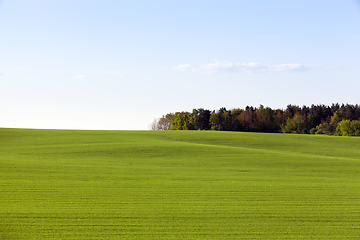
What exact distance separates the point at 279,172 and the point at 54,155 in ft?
55.2

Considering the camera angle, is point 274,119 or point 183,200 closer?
point 183,200

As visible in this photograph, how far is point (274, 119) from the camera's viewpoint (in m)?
75.1

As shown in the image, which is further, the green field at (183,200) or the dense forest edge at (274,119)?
the dense forest edge at (274,119)

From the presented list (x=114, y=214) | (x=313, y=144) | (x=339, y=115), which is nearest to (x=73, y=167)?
(x=114, y=214)

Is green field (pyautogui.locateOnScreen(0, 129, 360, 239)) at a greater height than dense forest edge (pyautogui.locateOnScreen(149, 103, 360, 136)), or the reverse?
dense forest edge (pyautogui.locateOnScreen(149, 103, 360, 136))

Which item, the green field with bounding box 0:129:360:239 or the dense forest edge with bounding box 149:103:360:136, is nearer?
the green field with bounding box 0:129:360:239

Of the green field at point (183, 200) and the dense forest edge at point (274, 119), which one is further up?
the dense forest edge at point (274, 119)

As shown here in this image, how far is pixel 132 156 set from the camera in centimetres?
2411

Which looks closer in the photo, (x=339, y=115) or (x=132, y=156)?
(x=132, y=156)

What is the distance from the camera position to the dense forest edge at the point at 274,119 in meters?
66.4

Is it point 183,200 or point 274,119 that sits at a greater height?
point 274,119

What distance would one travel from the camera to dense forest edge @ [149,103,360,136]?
218ft

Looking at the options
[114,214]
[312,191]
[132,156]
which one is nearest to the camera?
[114,214]

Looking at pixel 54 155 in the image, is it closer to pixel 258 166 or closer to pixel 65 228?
pixel 258 166
